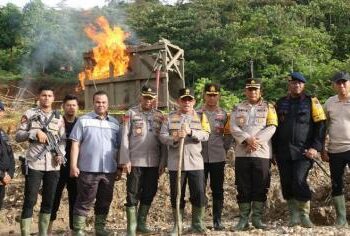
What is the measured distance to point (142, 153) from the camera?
253 inches

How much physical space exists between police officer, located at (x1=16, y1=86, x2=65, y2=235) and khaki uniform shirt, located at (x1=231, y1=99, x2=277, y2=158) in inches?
90.3

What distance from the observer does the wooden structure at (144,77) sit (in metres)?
12.6

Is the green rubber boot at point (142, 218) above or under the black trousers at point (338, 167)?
under

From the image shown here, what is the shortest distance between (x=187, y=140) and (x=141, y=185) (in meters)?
0.88

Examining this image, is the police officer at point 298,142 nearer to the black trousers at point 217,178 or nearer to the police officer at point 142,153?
the black trousers at point 217,178

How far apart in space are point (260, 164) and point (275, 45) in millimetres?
13404

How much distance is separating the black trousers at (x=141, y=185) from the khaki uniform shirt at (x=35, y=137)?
957 millimetres

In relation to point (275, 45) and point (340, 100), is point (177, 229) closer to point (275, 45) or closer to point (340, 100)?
point (340, 100)

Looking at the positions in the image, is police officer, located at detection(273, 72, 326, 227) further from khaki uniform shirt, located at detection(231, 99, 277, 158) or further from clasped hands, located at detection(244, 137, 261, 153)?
clasped hands, located at detection(244, 137, 261, 153)

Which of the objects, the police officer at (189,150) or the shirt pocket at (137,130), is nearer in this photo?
the police officer at (189,150)

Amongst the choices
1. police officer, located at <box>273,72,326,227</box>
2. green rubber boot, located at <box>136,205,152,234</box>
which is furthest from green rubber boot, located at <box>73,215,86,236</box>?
police officer, located at <box>273,72,326,227</box>

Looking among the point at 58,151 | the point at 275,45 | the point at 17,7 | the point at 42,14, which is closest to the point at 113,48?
the point at 275,45

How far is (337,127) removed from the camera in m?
6.46

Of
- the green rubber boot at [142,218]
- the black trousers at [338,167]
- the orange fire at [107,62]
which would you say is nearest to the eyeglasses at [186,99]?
the green rubber boot at [142,218]
